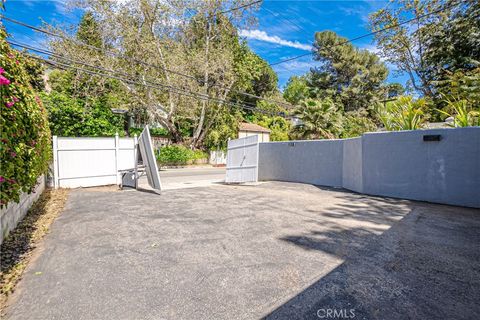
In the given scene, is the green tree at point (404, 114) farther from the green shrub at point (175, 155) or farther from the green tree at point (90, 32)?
the green tree at point (90, 32)

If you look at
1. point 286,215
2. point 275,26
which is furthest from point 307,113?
point 286,215

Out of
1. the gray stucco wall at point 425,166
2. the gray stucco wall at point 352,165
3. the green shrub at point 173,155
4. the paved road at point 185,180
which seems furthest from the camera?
the green shrub at point 173,155

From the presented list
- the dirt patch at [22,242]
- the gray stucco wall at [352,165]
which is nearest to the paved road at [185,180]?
the dirt patch at [22,242]

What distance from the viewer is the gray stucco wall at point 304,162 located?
9773 millimetres

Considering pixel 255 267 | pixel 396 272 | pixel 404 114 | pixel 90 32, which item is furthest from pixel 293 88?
pixel 255 267

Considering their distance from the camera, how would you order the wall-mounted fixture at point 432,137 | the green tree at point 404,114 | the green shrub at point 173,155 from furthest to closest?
the green shrub at point 173,155 → the green tree at point 404,114 → the wall-mounted fixture at point 432,137

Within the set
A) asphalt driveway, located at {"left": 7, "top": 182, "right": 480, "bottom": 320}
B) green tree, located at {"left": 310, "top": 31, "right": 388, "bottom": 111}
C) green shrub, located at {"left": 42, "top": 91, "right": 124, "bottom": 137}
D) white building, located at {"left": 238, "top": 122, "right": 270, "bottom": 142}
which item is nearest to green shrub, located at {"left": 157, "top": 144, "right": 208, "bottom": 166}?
green shrub, located at {"left": 42, "top": 91, "right": 124, "bottom": 137}

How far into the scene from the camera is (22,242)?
3.75 metres

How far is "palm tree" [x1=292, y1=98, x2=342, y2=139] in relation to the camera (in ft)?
54.0

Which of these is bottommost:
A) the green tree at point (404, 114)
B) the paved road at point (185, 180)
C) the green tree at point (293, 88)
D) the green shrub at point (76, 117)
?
the paved road at point (185, 180)

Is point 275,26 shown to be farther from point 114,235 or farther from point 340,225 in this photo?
point 114,235

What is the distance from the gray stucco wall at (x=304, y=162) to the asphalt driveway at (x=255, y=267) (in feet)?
14.6

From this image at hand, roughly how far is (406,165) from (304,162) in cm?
423

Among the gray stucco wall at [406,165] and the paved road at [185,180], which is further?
the paved road at [185,180]
